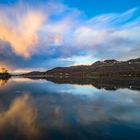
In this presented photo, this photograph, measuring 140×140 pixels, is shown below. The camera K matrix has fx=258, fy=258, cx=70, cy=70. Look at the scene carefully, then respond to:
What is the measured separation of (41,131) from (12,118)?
254 inches

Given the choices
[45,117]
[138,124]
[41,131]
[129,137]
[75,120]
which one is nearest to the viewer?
[129,137]

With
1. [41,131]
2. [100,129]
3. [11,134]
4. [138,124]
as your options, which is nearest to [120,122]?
[138,124]

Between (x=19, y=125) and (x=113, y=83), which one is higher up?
(x=113, y=83)

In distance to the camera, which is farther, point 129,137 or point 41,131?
point 41,131

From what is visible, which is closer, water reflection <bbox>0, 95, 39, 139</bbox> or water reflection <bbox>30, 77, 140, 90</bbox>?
water reflection <bbox>0, 95, 39, 139</bbox>

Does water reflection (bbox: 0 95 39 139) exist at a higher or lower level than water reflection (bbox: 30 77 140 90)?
lower

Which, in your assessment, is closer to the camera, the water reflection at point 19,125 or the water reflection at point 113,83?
the water reflection at point 19,125

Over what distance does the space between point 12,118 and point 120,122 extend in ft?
32.6

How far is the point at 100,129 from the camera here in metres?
19.0

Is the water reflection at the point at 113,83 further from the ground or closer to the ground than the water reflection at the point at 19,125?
further from the ground

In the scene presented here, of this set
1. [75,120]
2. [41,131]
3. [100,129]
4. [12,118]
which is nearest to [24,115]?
[12,118]

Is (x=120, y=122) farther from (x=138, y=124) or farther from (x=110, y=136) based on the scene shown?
(x=110, y=136)

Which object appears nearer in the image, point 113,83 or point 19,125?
point 19,125

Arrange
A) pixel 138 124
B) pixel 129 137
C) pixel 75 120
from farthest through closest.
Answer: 1. pixel 75 120
2. pixel 138 124
3. pixel 129 137
